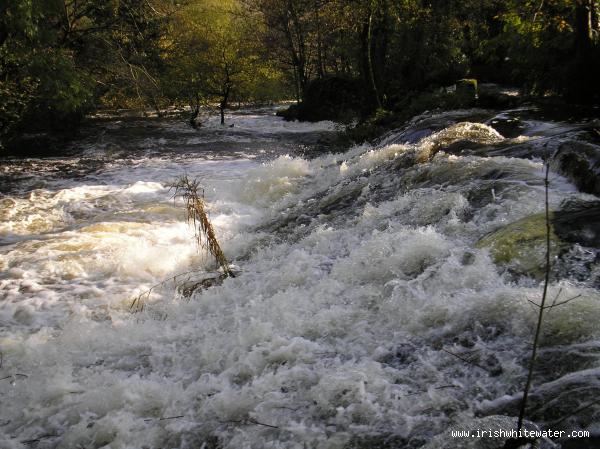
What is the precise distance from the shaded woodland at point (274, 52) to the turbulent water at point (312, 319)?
4.23 metres

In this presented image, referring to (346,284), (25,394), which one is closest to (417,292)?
(346,284)

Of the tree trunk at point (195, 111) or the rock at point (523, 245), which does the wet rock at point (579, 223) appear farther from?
the tree trunk at point (195, 111)

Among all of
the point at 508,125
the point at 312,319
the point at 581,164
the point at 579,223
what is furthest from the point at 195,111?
the point at 579,223

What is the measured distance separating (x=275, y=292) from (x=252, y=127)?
57.0 ft

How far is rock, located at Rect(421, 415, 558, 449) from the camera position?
2.38 meters

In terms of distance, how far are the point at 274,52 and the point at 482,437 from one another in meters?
25.7

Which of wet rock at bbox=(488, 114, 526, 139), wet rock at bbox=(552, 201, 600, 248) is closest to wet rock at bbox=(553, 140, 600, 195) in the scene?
wet rock at bbox=(552, 201, 600, 248)

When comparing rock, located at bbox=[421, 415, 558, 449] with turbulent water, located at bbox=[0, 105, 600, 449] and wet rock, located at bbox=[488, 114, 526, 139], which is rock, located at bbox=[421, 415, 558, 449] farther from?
wet rock, located at bbox=[488, 114, 526, 139]

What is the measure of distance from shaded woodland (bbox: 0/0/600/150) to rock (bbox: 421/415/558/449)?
8543 millimetres

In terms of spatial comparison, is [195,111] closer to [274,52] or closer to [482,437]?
[274,52]

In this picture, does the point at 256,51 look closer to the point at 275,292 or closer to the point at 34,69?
the point at 34,69

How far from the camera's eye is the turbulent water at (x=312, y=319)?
2961mm

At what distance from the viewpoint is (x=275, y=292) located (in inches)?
196

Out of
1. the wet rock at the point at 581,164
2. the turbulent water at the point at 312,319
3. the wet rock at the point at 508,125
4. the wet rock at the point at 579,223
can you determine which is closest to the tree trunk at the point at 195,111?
the turbulent water at the point at 312,319
